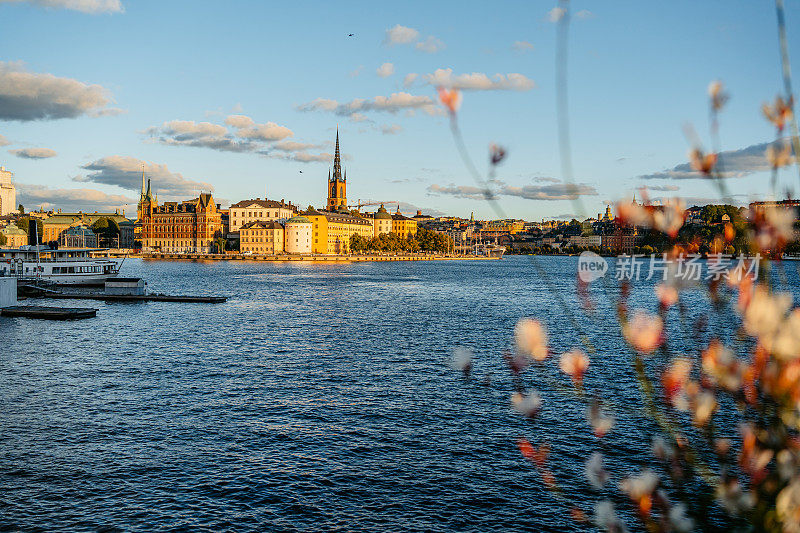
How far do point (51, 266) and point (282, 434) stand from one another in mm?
69714

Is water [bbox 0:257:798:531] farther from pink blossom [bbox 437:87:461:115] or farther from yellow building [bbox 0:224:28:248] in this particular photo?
yellow building [bbox 0:224:28:248]

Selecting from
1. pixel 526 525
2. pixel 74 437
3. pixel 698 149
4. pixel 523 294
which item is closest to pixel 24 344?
pixel 74 437

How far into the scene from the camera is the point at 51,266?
79250mm

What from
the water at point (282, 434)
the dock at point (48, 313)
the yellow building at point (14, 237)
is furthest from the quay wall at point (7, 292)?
the yellow building at point (14, 237)

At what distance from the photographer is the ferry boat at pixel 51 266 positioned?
7769 cm

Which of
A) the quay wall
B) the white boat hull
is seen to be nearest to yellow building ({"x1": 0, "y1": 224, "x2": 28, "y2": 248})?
the white boat hull

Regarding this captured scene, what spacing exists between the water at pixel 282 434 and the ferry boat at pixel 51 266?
3881 centimetres

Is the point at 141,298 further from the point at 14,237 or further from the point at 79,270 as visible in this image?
the point at 14,237

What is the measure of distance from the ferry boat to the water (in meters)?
38.8

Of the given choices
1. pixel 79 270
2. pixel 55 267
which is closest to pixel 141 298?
pixel 55 267

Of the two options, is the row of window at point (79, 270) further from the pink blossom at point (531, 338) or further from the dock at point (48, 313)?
the pink blossom at point (531, 338)

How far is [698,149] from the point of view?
148 inches

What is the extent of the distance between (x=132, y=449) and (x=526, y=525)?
1362cm

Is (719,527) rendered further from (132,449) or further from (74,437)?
(74,437)
